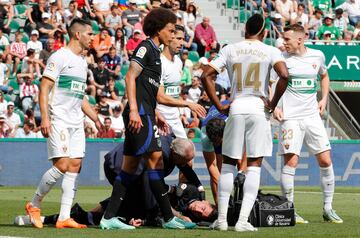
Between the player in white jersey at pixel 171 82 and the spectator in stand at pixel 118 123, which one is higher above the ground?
the player in white jersey at pixel 171 82

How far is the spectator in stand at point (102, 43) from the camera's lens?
92.2 feet

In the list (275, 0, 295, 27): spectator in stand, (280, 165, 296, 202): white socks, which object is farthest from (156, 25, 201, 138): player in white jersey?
(275, 0, 295, 27): spectator in stand

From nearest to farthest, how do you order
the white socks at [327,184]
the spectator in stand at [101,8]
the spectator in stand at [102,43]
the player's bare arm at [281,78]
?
the player's bare arm at [281,78], the white socks at [327,184], the spectator in stand at [102,43], the spectator in stand at [101,8]

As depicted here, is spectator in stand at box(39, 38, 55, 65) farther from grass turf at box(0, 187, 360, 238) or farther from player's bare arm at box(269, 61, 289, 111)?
player's bare arm at box(269, 61, 289, 111)

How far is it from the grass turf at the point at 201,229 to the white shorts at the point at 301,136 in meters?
0.94

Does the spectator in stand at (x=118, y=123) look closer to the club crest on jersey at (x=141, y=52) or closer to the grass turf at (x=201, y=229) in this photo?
the grass turf at (x=201, y=229)

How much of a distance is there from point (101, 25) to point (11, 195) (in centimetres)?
1107

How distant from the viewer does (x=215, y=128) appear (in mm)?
13109

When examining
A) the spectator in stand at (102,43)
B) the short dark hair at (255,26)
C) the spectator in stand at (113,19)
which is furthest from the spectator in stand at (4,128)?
the short dark hair at (255,26)

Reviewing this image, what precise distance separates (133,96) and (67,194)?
4.77ft

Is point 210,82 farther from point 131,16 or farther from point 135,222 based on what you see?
point 131,16

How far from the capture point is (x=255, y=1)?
33.2 m

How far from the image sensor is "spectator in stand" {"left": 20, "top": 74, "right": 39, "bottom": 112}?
2608cm

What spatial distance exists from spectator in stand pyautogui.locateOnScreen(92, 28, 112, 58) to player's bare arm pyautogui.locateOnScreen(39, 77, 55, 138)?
16221 mm
